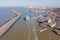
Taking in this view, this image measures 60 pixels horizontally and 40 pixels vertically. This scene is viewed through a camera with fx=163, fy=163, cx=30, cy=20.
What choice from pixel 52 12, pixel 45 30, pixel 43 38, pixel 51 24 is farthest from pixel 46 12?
pixel 43 38

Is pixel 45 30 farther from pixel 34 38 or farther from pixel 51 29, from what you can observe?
pixel 34 38

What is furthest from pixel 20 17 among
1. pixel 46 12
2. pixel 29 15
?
pixel 46 12

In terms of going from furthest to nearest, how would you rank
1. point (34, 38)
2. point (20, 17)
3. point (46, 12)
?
1. point (20, 17)
2. point (46, 12)
3. point (34, 38)

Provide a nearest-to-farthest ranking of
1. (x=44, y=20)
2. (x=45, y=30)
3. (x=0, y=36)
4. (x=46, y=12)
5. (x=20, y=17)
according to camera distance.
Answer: (x=0, y=36) → (x=45, y=30) → (x=44, y=20) → (x=46, y=12) → (x=20, y=17)

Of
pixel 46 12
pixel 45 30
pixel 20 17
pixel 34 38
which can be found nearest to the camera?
pixel 34 38

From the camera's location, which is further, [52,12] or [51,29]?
[52,12]

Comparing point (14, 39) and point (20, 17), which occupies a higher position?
point (14, 39)

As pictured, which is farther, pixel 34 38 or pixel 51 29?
pixel 51 29

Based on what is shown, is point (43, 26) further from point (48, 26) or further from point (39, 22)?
point (39, 22)

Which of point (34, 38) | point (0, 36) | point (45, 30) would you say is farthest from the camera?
point (45, 30)
